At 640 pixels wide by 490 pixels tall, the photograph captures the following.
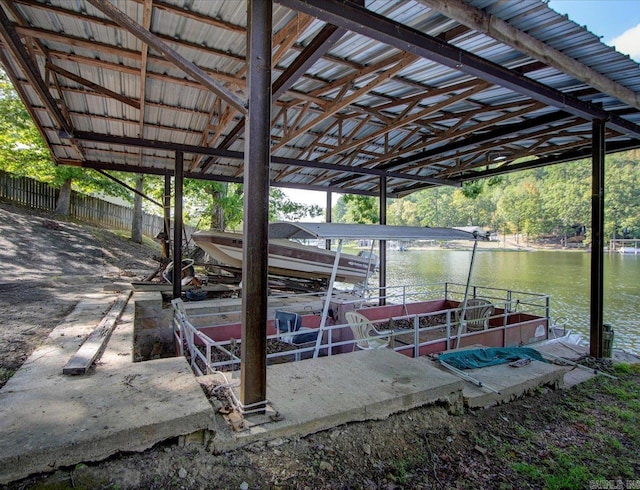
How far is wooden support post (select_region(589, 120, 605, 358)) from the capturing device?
5691 millimetres

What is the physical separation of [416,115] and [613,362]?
207 inches

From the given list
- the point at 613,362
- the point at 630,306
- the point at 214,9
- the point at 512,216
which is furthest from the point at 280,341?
the point at 512,216

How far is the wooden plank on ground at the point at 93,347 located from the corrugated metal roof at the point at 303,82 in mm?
3201

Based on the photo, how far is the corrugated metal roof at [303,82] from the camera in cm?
367

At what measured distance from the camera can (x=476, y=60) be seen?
4070 mm

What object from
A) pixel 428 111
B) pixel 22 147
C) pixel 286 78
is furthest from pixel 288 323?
pixel 22 147

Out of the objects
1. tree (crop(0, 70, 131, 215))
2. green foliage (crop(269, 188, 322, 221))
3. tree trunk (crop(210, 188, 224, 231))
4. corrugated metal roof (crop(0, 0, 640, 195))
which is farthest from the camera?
green foliage (crop(269, 188, 322, 221))

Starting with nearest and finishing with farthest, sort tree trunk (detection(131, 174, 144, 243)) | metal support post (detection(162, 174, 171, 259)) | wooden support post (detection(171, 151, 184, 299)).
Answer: wooden support post (detection(171, 151, 184, 299)) < metal support post (detection(162, 174, 171, 259)) < tree trunk (detection(131, 174, 144, 243))

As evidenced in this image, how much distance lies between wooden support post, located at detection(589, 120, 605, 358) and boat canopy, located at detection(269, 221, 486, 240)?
196cm

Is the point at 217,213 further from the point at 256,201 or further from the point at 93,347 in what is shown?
the point at 256,201

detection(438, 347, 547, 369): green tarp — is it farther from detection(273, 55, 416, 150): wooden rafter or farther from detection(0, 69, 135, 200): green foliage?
detection(0, 69, 135, 200): green foliage

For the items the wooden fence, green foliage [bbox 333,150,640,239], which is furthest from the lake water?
green foliage [bbox 333,150,640,239]

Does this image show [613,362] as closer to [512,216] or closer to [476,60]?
[476,60]

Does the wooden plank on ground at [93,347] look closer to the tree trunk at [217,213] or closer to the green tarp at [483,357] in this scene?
the green tarp at [483,357]
